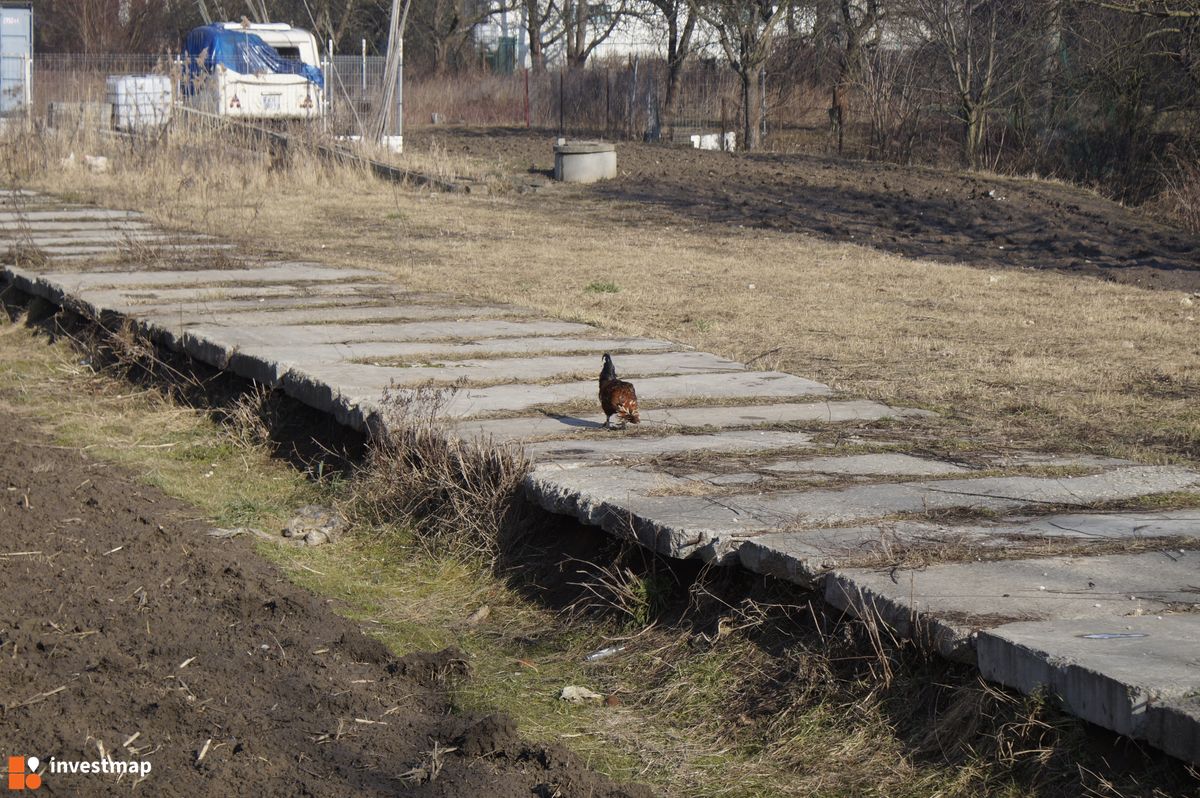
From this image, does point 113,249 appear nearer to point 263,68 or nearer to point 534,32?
point 263,68

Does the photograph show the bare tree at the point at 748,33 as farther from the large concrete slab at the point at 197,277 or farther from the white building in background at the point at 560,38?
the white building in background at the point at 560,38

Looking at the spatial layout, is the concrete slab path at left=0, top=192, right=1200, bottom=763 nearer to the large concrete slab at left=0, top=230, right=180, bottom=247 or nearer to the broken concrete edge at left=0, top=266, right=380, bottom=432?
the broken concrete edge at left=0, top=266, right=380, bottom=432

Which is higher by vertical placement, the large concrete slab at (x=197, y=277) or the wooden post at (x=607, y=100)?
the wooden post at (x=607, y=100)

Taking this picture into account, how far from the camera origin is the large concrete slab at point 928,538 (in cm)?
363

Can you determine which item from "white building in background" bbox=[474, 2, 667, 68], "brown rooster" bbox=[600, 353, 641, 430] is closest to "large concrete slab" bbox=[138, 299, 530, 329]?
"brown rooster" bbox=[600, 353, 641, 430]

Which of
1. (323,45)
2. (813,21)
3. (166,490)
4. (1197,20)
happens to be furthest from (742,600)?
(323,45)

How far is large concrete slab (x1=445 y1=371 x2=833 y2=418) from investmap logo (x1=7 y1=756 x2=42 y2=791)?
2.70 m

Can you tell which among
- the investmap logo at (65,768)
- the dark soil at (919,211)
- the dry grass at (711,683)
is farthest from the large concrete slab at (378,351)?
the dark soil at (919,211)

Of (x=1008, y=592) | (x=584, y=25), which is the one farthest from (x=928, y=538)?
(x=584, y=25)

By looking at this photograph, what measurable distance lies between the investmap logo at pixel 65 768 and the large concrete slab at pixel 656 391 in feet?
8.72

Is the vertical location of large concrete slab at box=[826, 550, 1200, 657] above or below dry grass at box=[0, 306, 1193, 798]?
above

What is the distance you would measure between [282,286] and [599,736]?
6.40 m

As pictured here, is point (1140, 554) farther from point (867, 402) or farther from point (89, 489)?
point (89, 489)

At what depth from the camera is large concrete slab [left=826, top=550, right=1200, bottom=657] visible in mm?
3227
